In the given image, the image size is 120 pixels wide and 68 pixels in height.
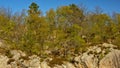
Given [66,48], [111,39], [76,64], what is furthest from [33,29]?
[111,39]

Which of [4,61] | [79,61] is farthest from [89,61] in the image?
[4,61]

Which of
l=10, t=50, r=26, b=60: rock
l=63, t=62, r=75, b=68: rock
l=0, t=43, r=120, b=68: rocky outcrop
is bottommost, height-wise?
l=63, t=62, r=75, b=68: rock

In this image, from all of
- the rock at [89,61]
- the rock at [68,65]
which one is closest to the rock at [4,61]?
the rock at [68,65]

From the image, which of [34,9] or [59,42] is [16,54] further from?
[34,9]

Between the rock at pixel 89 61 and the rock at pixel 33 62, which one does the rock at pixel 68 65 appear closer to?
the rock at pixel 89 61

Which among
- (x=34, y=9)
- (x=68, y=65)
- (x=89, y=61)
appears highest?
(x=34, y=9)

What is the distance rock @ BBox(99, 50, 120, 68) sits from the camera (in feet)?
128

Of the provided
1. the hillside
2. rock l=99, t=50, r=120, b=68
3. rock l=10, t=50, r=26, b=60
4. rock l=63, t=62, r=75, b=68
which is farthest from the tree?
rock l=99, t=50, r=120, b=68

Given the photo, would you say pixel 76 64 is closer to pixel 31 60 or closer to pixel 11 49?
pixel 31 60

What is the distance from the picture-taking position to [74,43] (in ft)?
157

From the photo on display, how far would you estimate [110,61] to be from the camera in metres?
39.3

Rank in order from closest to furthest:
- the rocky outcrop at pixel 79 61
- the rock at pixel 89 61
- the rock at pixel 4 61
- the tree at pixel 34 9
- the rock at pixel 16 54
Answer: the rocky outcrop at pixel 79 61
the rock at pixel 4 61
the rock at pixel 89 61
the rock at pixel 16 54
the tree at pixel 34 9

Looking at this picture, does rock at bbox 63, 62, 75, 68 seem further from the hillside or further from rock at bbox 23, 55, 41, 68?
rock at bbox 23, 55, 41, 68

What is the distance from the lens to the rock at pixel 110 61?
128 ft
